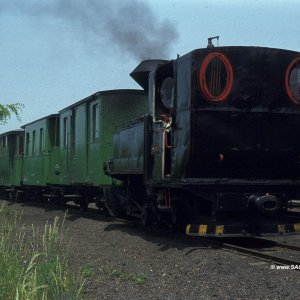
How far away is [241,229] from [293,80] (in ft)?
8.46

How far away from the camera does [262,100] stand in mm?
7785

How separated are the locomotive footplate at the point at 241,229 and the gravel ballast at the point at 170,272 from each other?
0.28 meters

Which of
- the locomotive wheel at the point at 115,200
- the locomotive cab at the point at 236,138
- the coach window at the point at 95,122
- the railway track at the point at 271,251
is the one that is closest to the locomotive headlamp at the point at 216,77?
the locomotive cab at the point at 236,138

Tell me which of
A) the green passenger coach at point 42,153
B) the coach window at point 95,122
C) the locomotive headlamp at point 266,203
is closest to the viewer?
the locomotive headlamp at point 266,203

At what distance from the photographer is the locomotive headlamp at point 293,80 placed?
7934mm

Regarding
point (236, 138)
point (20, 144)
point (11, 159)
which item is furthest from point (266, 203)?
point (11, 159)

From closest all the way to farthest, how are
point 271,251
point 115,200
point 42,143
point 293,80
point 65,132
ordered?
point 271,251 < point 293,80 < point 115,200 < point 65,132 < point 42,143

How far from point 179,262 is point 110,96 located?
678 centimetres

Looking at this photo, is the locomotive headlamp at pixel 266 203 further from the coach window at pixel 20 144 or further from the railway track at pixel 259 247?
the coach window at pixel 20 144

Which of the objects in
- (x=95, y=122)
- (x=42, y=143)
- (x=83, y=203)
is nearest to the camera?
(x=95, y=122)

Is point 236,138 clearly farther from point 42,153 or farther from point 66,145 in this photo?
point 42,153

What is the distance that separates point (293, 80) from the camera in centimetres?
802

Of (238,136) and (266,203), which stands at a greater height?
(238,136)

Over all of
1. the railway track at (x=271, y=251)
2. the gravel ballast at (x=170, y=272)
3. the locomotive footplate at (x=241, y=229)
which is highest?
the locomotive footplate at (x=241, y=229)
